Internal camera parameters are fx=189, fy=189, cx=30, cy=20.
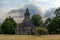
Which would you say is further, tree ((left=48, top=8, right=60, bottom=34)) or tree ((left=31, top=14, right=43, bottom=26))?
tree ((left=31, top=14, right=43, bottom=26))

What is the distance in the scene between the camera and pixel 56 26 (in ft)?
325

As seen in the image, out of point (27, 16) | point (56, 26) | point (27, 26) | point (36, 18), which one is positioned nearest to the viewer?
point (56, 26)

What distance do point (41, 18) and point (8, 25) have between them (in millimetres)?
40007

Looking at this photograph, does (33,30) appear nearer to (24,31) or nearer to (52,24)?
(24,31)

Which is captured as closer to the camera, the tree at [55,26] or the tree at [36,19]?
the tree at [55,26]

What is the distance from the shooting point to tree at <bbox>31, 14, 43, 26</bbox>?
131m

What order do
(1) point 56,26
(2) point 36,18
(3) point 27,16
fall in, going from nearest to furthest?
(1) point 56,26 → (3) point 27,16 → (2) point 36,18

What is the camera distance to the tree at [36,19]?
131175mm

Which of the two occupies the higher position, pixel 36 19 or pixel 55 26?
pixel 36 19

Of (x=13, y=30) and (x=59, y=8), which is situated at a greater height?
(x=59, y=8)

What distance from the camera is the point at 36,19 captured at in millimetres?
133125

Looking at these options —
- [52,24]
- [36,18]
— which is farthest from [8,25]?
[36,18]

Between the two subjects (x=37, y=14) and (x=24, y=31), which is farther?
(x=37, y=14)

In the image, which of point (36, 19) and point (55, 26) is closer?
point (55, 26)
